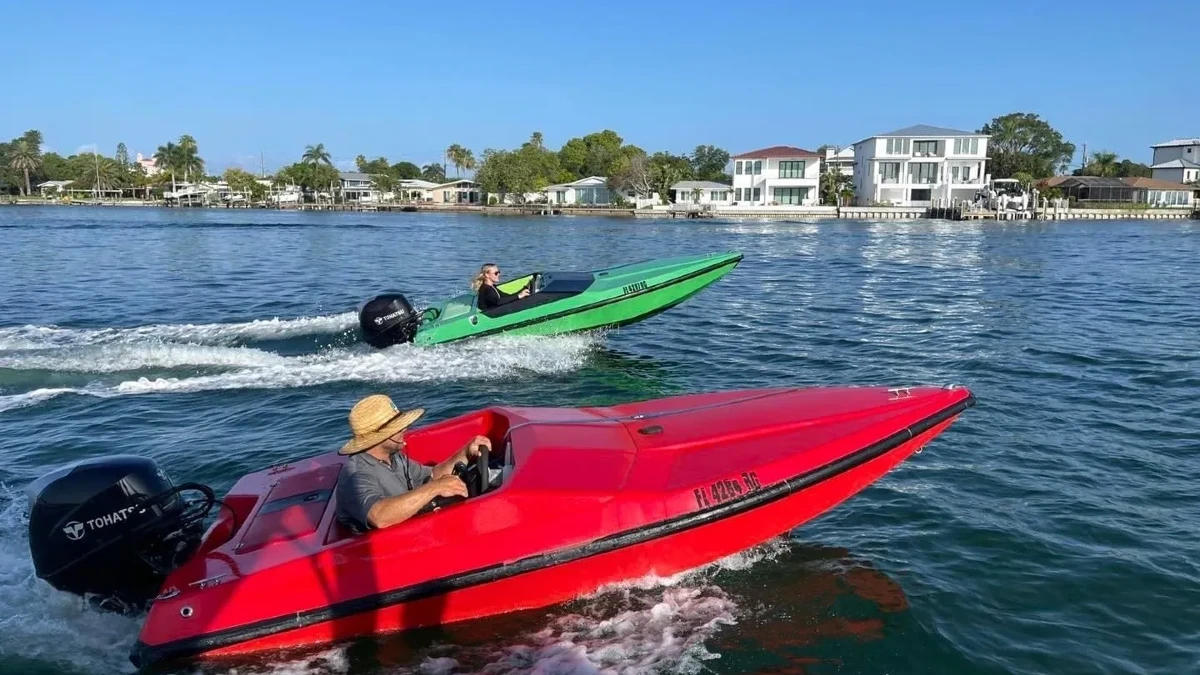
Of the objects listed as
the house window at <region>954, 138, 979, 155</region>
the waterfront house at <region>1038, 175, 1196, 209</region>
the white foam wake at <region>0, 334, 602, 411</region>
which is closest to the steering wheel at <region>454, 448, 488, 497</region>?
the white foam wake at <region>0, 334, 602, 411</region>

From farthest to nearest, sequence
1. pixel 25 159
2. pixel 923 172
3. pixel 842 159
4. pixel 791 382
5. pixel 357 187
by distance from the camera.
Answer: pixel 25 159
pixel 357 187
pixel 842 159
pixel 923 172
pixel 791 382

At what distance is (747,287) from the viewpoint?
24.8 metres

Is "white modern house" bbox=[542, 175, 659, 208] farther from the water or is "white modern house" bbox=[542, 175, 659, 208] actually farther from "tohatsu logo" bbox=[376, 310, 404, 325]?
"tohatsu logo" bbox=[376, 310, 404, 325]

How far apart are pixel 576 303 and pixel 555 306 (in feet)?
1.20

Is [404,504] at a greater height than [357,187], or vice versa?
[357,187]

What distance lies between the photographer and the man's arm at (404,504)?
5.16m

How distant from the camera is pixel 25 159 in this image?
13300 cm

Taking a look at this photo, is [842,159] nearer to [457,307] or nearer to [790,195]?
[790,195]

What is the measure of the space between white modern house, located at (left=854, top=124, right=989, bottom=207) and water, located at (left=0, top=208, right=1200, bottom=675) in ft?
179

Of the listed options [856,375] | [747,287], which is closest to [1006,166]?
[747,287]

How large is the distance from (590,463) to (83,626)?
3.64 metres

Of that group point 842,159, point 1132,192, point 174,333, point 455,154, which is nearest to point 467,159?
point 455,154

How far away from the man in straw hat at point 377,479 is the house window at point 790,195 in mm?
83414

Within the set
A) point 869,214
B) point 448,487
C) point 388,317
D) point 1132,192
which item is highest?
point 1132,192
